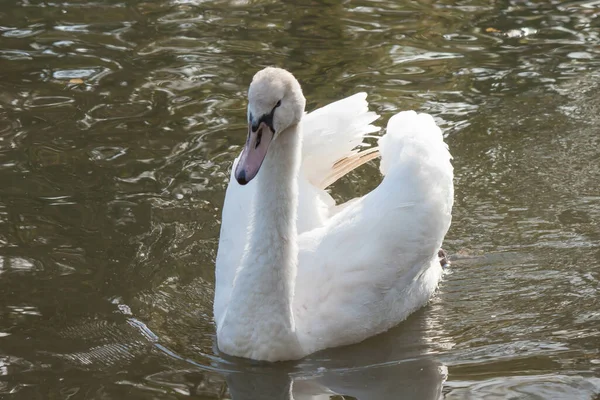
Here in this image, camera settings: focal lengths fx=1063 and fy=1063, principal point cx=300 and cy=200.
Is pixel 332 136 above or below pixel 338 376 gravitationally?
above

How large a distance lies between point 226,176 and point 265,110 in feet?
9.83

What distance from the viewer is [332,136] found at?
765cm

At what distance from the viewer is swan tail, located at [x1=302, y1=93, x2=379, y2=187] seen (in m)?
7.64

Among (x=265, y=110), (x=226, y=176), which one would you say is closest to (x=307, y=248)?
(x=265, y=110)

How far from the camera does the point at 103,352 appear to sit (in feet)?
21.3

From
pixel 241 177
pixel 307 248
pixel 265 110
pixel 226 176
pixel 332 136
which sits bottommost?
pixel 226 176

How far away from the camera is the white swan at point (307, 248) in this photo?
20.7 feet

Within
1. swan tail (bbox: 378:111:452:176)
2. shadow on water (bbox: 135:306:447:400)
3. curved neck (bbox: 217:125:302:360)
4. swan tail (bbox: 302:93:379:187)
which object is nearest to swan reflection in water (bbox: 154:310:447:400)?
shadow on water (bbox: 135:306:447:400)

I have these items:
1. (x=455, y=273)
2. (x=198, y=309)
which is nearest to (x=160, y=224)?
(x=198, y=309)

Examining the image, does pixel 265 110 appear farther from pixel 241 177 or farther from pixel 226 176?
pixel 226 176

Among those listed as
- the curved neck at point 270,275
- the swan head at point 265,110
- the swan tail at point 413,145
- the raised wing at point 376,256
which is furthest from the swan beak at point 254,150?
the swan tail at point 413,145

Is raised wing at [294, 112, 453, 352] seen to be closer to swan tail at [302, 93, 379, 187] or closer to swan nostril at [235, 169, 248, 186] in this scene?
swan tail at [302, 93, 379, 187]

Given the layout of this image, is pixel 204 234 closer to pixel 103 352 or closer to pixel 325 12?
pixel 103 352

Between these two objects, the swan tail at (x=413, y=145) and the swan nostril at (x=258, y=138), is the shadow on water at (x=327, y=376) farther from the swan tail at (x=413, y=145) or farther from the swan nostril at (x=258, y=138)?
the swan nostril at (x=258, y=138)
